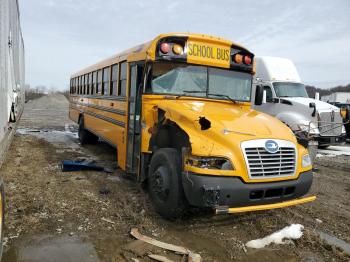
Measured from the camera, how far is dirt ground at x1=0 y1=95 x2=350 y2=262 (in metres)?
3.88

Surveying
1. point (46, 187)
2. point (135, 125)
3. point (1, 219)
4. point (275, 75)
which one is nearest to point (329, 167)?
point (275, 75)

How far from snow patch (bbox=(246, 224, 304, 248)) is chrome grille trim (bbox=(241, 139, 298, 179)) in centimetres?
74

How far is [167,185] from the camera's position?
4516 millimetres

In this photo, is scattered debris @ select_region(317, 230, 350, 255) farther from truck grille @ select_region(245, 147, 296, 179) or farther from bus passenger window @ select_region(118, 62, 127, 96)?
bus passenger window @ select_region(118, 62, 127, 96)

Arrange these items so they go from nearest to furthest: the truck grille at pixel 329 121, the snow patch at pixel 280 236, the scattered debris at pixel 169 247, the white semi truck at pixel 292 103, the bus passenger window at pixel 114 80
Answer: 1. the scattered debris at pixel 169 247
2. the snow patch at pixel 280 236
3. the bus passenger window at pixel 114 80
4. the white semi truck at pixel 292 103
5. the truck grille at pixel 329 121

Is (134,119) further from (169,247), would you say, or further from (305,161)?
(305,161)

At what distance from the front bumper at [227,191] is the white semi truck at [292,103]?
746 centimetres

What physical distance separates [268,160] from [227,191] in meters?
0.64

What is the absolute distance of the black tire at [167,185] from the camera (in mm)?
4395

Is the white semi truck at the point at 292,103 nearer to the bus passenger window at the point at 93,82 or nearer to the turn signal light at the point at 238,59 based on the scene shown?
the bus passenger window at the point at 93,82

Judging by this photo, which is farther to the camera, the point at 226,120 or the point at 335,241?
the point at 226,120

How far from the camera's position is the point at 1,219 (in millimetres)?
3258

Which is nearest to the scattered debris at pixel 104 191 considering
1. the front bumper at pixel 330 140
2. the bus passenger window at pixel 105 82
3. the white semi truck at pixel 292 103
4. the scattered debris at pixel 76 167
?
the scattered debris at pixel 76 167

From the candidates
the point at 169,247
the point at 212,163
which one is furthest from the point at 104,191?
the point at 212,163
